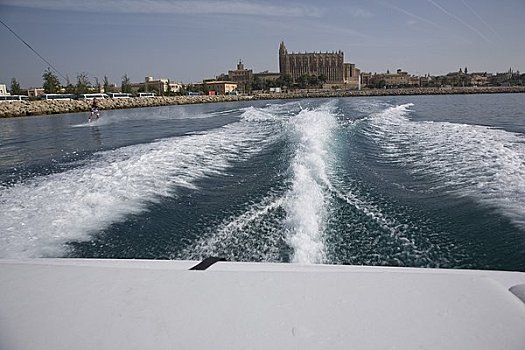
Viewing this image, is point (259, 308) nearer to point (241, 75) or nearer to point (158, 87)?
point (158, 87)

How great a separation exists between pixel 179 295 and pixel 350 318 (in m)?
0.55

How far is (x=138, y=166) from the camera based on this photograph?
197 inches

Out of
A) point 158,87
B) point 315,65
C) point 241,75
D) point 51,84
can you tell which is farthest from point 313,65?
point 51,84

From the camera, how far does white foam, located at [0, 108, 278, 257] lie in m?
2.81

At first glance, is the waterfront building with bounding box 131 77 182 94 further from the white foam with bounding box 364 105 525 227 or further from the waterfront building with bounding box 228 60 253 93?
the white foam with bounding box 364 105 525 227

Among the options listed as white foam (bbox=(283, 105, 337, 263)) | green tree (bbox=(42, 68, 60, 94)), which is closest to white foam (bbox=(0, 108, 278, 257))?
white foam (bbox=(283, 105, 337, 263))

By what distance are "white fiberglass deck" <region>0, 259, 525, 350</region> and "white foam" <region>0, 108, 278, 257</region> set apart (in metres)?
1.50

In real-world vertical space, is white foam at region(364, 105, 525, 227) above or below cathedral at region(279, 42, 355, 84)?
below

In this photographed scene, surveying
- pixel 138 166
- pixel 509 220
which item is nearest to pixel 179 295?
pixel 509 220

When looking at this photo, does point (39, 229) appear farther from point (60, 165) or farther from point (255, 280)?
point (60, 165)

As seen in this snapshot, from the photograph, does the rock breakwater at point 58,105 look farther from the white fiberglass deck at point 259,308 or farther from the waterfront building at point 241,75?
the waterfront building at point 241,75

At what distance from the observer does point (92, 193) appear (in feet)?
12.3

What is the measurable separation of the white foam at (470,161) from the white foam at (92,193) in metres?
2.63

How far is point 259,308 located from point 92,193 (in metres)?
3.15
